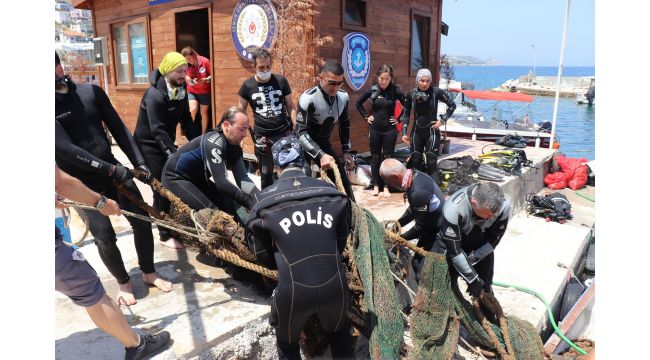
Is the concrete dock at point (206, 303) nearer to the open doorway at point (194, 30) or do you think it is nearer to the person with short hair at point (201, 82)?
the person with short hair at point (201, 82)

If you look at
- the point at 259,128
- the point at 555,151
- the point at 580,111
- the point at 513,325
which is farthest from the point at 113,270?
the point at 580,111

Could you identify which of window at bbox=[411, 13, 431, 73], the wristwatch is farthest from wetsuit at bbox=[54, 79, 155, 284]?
window at bbox=[411, 13, 431, 73]

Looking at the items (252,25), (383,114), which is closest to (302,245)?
(383,114)

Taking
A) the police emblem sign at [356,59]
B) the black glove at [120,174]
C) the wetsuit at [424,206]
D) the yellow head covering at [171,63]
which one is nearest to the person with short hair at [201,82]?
the police emblem sign at [356,59]

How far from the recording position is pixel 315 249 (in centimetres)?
266

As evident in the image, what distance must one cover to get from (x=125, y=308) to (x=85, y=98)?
1630 mm

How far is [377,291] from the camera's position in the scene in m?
3.29

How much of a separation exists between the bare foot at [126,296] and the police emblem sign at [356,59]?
5.21 meters

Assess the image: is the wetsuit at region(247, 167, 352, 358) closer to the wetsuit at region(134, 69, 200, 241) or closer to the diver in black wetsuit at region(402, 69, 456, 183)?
the wetsuit at region(134, 69, 200, 241)

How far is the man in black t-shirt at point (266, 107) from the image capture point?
16.6ft

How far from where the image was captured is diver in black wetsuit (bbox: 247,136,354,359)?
8.66 feet

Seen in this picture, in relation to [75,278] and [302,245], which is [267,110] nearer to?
[302,245]

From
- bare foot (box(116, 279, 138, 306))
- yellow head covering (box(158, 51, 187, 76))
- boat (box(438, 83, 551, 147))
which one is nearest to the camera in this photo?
bare foot (box(116, 279, 138, 306))

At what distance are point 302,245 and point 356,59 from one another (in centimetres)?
569
